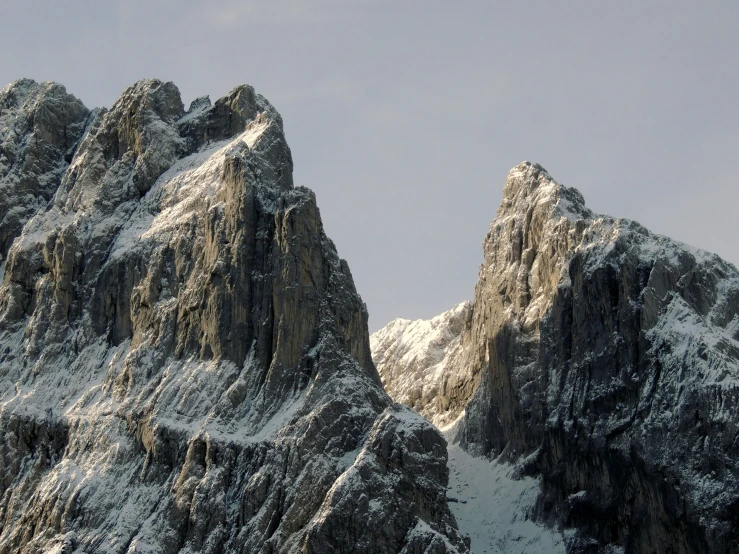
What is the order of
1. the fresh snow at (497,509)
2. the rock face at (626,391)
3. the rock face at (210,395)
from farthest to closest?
the fresh snow at (497,509) → the rock face at (626,391) → the rock face at (210,395)

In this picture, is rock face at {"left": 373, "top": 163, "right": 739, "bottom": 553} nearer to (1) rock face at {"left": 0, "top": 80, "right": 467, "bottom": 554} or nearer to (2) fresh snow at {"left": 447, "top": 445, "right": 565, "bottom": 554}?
(2) fresh snow at {"left": 447, "top": 445, "right": 565, "bottom": 554}

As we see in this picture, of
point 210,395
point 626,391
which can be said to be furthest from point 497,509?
point 210,395

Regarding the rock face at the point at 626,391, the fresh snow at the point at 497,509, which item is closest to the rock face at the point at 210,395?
the fresh snow at the point at 497,509

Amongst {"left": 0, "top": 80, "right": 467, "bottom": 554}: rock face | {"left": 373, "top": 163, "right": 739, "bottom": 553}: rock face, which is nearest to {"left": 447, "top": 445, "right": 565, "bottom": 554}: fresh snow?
{"left": 373, "top": 163, "right": 739, "bottom": 553}: rock face

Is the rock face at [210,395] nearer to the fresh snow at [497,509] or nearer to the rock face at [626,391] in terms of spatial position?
the fresh snow at [497,509]

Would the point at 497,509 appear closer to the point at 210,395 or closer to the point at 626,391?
the point at 626,391
